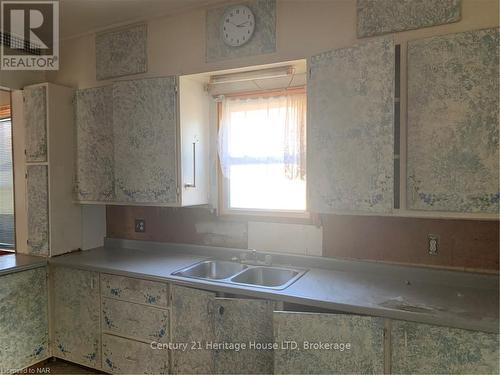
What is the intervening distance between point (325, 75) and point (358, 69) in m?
0.18

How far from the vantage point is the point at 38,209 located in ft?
8.52

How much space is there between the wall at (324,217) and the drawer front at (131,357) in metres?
0.80

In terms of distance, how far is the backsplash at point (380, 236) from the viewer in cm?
183

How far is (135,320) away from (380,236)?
5.31 feet

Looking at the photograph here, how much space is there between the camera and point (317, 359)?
1.68 meters

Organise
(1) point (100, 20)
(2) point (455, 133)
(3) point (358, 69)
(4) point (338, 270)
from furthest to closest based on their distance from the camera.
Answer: (1) point (100, 20) < (4) point (338, 270) < (3) point (358, 69) < (2) point (455, 133)

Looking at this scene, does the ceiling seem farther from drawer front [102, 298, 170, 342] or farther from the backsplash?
drawer front [102, 298, 170, 342]

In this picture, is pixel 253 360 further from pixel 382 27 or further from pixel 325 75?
pixel 382 27

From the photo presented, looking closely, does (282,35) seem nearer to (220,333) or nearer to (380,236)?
(380,236)

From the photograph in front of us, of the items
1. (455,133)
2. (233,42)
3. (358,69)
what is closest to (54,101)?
(233,42)

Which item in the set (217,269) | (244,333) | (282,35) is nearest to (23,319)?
(217,269)

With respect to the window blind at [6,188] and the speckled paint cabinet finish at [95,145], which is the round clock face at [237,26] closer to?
the speckled paint cabinet finish at [95,145]

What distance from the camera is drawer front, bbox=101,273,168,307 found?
6.89ft

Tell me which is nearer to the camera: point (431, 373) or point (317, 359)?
point (431, 373)
